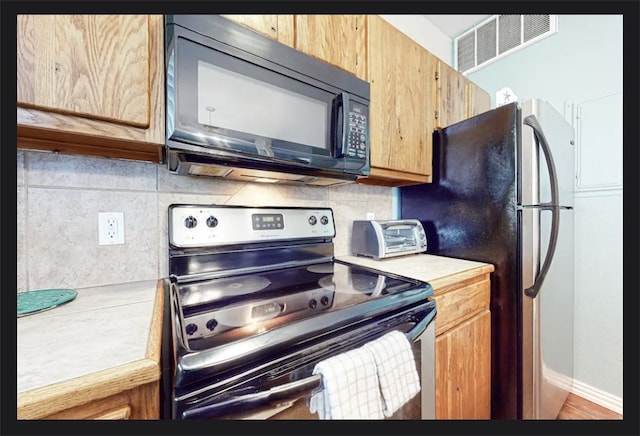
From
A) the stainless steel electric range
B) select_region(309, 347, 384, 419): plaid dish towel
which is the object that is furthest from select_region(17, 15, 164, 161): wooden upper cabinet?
select_region(309, 347, 384, 419): plaid dish towel

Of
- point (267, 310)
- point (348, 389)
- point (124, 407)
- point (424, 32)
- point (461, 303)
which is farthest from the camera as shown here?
point (424, 32)

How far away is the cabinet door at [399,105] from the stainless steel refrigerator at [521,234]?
0.64 feet

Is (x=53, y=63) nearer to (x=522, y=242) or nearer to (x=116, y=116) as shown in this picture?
(x=116, y=116)

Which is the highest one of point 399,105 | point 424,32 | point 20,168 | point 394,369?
point 424,32

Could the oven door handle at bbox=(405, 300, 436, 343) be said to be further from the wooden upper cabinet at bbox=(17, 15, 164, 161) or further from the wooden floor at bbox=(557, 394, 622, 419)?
the wooden floor at bbox=(557, 394, 622, 419)

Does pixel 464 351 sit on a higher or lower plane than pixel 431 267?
lower

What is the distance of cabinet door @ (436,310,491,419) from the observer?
100 centimetres

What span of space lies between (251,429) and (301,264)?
0.74 m

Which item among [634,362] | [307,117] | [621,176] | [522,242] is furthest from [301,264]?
[634,362]

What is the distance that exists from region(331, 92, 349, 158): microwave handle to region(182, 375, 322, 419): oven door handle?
0.78 metres

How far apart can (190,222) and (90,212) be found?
312mm

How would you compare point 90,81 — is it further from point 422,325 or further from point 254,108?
point 422,325

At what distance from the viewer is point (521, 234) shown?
117 cm

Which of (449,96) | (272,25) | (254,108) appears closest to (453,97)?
(449,96)
